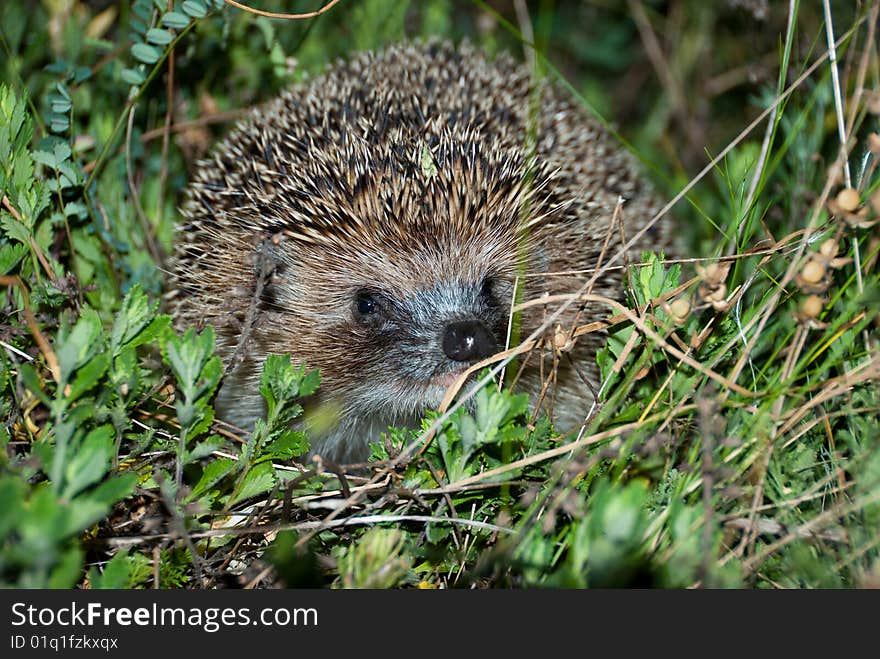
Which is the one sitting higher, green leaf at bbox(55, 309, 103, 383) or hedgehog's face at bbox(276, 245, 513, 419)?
hedgehog's face at bbox(276, 245, 513, 419)

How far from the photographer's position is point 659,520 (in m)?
1.58

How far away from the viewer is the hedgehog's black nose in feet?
6.51

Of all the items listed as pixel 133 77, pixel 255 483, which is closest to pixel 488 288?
pixel 255 483

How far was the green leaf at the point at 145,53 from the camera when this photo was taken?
7.66 feet

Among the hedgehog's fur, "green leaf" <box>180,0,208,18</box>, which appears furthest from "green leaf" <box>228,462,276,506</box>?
"green leaf" <box>180,0,208,18</box>

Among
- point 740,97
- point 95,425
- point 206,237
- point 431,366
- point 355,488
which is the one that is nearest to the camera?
point 95,425

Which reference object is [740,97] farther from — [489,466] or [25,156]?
[25,156]

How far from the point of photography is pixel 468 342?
1.99 metres

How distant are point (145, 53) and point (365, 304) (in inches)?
35.5

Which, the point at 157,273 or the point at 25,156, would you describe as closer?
the point at 25,156

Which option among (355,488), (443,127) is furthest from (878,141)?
(355,488)

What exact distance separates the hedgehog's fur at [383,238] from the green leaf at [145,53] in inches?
11.3

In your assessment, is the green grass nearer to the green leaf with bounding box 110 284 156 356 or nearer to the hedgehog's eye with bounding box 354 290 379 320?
the green leaf with bounding box 110 284 156 356

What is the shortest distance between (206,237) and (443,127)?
2.24 ft
